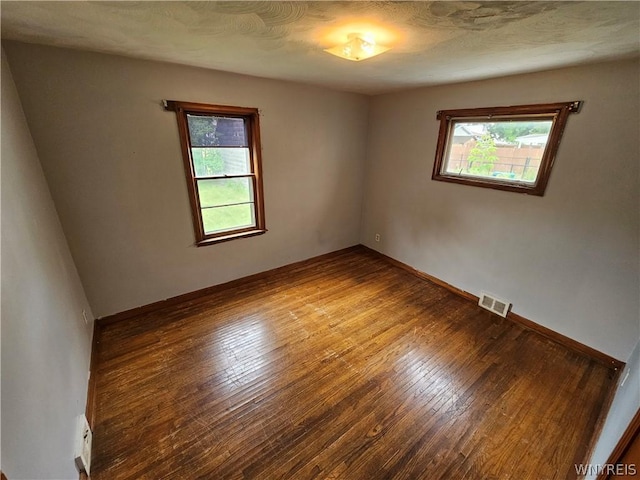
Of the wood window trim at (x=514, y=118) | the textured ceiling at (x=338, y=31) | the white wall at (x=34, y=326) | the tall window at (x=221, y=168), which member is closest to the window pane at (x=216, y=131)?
the tall window at (x=221, y=168)

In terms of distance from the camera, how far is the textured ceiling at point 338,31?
1137mm

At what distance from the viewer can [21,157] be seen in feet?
5.03

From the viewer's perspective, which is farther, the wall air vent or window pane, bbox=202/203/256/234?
window pane, bbox=202/203/256/234

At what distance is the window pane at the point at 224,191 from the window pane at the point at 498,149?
7.30 feet

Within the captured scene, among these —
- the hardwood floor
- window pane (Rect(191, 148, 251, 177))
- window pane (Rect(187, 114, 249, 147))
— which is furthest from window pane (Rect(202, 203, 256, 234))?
the hardwood floor

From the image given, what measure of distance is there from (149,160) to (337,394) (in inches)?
94.3

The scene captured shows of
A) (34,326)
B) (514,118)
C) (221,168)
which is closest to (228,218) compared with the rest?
(221,168)

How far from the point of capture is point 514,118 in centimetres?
232

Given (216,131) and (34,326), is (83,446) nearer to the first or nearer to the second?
(34,326)

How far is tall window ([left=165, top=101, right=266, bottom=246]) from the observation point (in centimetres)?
242

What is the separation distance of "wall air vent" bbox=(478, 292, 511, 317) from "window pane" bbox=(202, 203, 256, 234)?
2.66 m

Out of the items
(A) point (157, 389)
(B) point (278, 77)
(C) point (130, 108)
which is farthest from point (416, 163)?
(A) point (157, 389)

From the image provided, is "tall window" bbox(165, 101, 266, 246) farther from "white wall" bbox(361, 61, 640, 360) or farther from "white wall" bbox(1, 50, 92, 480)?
"white wall" bbox(361, 61, 640, 360)

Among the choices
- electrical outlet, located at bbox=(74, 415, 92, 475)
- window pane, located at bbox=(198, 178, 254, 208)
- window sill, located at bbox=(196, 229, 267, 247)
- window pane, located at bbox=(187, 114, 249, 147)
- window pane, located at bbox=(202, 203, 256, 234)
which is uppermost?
window pane, located at bbox=(187, 114, 249, 147)
